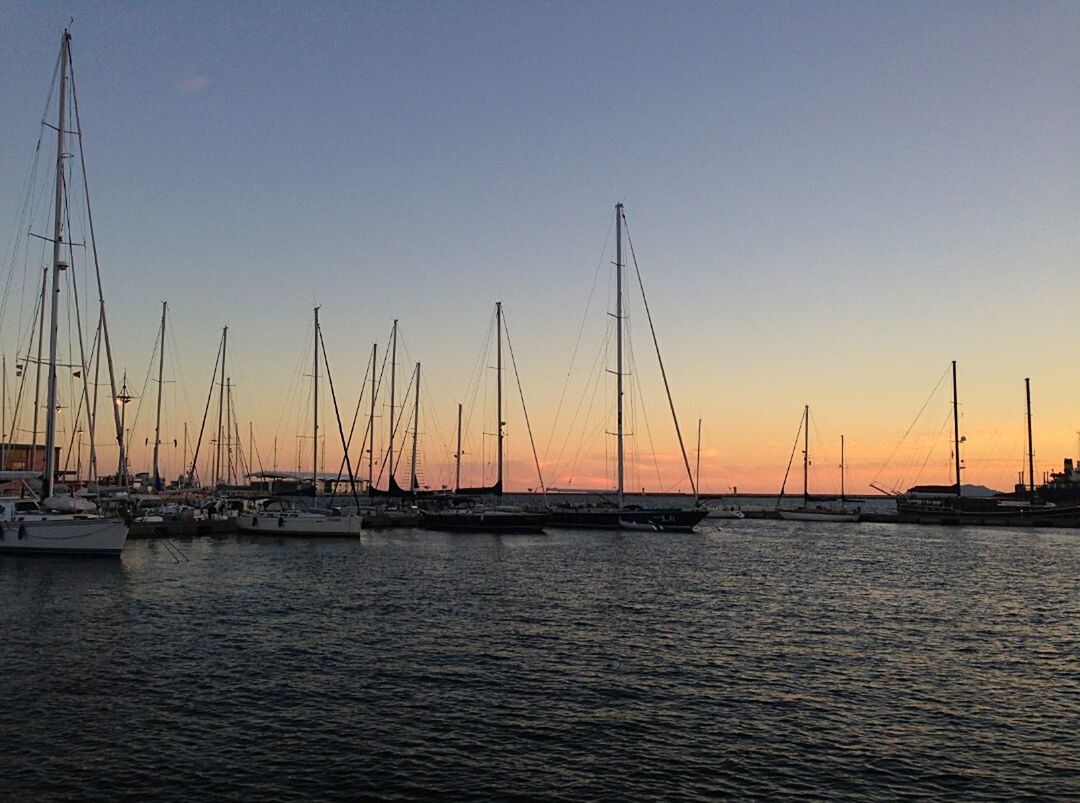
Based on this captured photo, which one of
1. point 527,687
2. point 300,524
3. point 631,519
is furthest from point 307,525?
point 527,687

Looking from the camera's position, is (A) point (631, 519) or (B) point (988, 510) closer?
(A) point (631, 519)

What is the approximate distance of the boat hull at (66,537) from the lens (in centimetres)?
4888

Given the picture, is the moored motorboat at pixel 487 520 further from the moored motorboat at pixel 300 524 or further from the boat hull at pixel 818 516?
the boat hull at pixel 818 516

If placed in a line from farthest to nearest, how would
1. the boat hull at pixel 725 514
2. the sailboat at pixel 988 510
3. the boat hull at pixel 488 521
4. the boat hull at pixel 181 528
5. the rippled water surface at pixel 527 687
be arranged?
1. the boat hull at pixel 725 514
2. the sailboat at pixel 988 510
3. the boat hull at pixel 488 521
4. the boat hull at pixel 181 528
5. the rippled water surface at pixel 527 687

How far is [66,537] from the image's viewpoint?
48.9 meters

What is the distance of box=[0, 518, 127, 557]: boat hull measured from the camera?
1924 inches

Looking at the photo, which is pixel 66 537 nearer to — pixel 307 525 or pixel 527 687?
pixel 307 525

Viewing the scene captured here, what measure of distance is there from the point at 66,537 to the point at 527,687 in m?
38.0

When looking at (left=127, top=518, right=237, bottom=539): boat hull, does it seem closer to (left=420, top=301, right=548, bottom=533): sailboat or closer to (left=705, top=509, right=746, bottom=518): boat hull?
(left=420, top=301, right=548, bottom=533): sailboat

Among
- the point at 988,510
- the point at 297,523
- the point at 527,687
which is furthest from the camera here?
the point at 988,510

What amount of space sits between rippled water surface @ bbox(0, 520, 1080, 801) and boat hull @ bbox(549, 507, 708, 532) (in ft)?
130

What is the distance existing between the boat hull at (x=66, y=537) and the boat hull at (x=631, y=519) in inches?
1965

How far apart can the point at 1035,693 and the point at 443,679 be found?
16.9m

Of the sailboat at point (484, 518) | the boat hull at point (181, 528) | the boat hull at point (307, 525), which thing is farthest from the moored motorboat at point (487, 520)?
the boat hull at point (181, 528)
